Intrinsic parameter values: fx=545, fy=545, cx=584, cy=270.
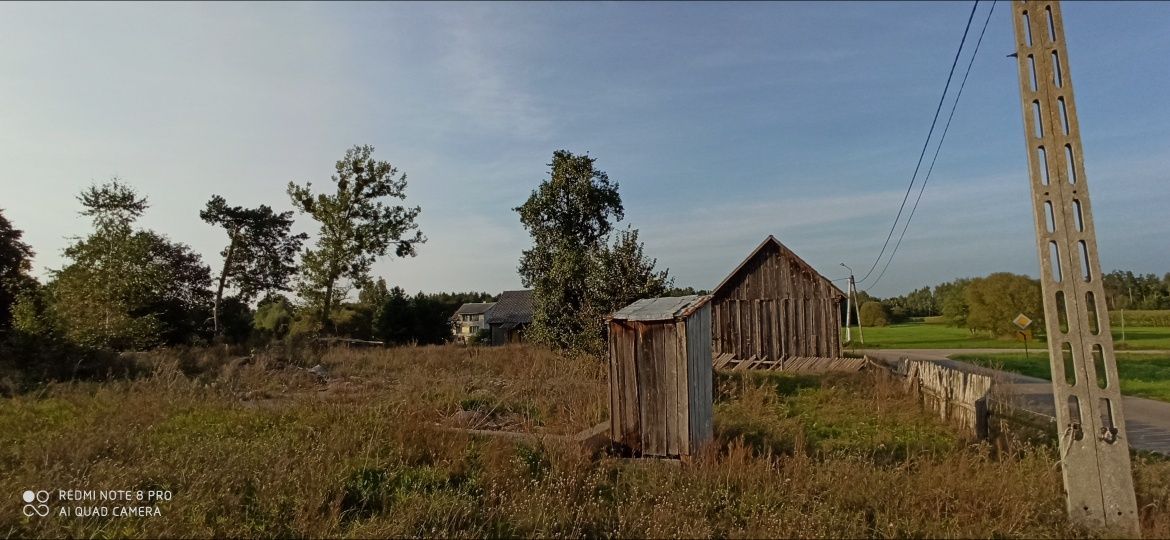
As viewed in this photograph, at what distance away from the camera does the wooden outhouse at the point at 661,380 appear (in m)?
6.84

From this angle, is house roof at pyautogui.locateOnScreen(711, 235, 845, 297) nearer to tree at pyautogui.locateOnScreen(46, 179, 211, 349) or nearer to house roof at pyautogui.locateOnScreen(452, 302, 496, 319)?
tree at pyautogui.locateOnScreen(46, 179, 211, 349)

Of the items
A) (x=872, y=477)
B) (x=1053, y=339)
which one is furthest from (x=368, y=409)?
(x=1053, y=339)

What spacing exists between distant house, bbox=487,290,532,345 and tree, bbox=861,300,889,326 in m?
42.9

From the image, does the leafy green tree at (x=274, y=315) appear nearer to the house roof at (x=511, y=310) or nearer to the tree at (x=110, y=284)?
the tree at (x=110, y=284)

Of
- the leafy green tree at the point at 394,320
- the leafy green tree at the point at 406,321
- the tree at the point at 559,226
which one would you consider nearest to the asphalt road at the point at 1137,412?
the tree at the point at 559,226

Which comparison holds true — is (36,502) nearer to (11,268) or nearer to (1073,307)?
(1073,307)

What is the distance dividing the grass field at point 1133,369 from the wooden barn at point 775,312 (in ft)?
15.5

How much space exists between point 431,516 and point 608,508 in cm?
163

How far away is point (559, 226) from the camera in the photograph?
68.9ft

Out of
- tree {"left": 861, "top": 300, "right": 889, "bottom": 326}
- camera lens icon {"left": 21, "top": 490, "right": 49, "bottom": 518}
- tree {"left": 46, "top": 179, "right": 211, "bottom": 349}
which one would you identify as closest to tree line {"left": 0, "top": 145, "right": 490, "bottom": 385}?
tree {"left": 46, "top": 179, "right": 211, "bottom": 349}

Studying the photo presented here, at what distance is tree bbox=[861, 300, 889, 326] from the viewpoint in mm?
67312

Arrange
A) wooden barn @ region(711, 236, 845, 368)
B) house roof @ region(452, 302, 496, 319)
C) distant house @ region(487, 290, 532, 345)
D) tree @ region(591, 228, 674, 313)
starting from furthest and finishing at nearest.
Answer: house roof @ region(452, 302, 496, 319), distant house @ region(487, 290, 532, 345), wooden barn @ region(711, 236, 845, 368), tree @ region(591, 228, 674, 313)

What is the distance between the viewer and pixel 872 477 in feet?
18.3

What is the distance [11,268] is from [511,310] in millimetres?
32863
